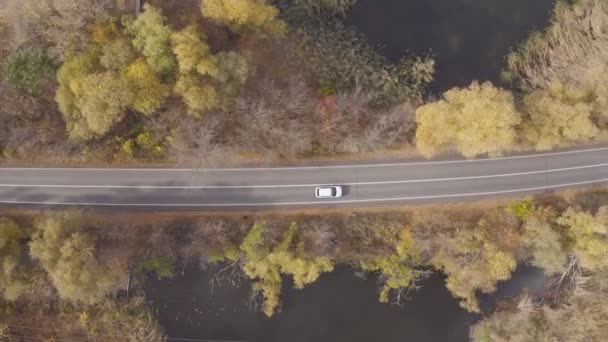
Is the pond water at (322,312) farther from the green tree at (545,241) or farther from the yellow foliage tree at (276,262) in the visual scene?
the green tree at (545,241)

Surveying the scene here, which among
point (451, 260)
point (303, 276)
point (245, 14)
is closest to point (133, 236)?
point (303, 276)

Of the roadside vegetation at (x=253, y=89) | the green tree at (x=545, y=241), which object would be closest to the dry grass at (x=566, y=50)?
the roadside vegetation at (x=253, y=89)

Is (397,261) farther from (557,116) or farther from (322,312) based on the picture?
(557,116)

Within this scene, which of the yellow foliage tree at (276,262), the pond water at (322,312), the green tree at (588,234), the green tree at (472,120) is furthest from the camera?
the pond water at (322,312)

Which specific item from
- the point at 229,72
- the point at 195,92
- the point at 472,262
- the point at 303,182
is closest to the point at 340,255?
the point at 303,182

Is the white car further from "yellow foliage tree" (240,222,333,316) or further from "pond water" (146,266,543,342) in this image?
"pond water" (146,266,543,342)

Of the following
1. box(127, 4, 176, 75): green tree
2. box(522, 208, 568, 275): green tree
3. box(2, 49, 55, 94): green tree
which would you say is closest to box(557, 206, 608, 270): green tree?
box(522, 208, 568, 275): green tree

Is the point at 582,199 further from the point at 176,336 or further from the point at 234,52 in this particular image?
the point at 176,336
